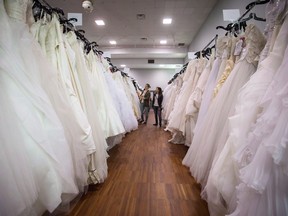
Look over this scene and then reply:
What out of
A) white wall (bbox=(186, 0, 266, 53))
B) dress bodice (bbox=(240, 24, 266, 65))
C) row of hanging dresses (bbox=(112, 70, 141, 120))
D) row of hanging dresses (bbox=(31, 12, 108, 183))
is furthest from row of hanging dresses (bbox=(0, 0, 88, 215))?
white wall (bbox=(186, 0, 266, 53))

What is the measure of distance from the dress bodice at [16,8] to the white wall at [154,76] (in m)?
10.9

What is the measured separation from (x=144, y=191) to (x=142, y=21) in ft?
16.1

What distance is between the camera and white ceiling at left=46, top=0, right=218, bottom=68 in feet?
14.5

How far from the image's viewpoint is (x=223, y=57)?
1791 millimetres

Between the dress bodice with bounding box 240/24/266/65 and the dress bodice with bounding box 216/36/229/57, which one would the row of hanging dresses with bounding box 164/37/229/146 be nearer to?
the dress bodice with bounding box 216/36/229/57

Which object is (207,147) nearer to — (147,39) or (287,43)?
(287,43)

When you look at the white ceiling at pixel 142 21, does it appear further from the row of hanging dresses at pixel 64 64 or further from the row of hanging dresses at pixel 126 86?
the row of hanging dresses at pixel 64 64

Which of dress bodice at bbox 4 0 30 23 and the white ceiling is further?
the white ceiling

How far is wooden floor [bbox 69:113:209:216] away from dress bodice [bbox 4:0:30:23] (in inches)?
53.2

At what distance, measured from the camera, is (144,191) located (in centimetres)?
175

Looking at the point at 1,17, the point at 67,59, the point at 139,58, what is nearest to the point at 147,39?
the point at 139,58

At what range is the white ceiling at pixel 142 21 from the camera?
4.42 m

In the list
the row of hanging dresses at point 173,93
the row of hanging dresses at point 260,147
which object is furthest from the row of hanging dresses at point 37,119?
the row of hanging dresses at point 173,93
